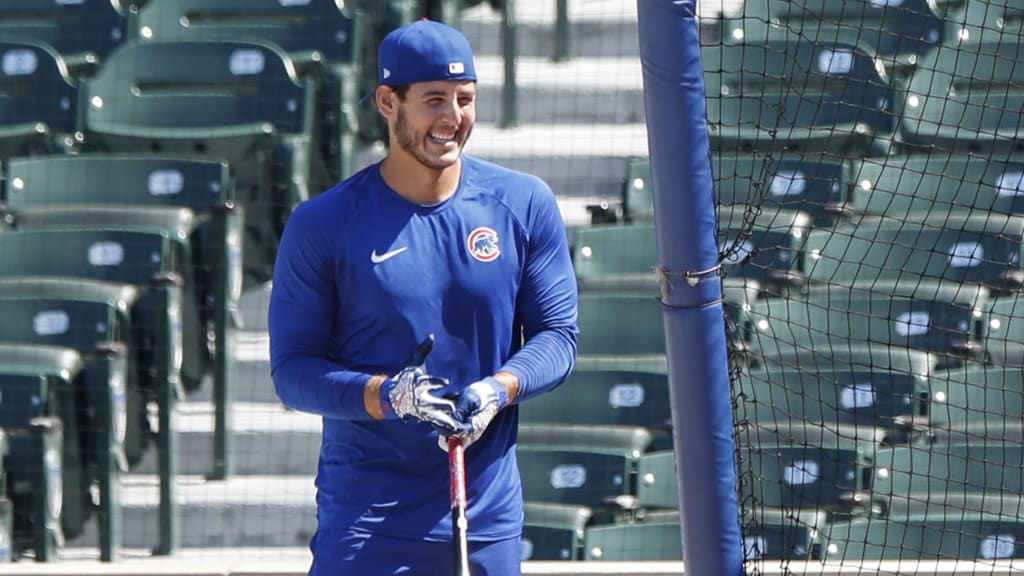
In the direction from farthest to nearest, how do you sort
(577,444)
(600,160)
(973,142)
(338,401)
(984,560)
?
1. (600,160)
2. (973,142)
3. (577,444)
4. (984,560)
5. (338,401)

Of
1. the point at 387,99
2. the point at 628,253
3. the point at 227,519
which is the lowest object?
the point at 227,519

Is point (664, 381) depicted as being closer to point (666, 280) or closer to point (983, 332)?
point (983, 332)

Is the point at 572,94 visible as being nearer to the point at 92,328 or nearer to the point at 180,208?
the point at 180,208

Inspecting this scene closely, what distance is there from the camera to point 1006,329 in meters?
5.04

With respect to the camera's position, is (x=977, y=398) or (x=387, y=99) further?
(x=977, y=398)

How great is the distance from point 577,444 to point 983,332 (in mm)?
1266

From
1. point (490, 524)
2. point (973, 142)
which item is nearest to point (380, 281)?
point (490, 524)

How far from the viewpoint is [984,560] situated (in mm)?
4156

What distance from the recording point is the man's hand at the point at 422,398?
92.0 inches

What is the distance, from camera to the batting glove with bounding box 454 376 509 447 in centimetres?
236

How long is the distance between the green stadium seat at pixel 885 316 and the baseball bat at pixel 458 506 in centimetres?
277

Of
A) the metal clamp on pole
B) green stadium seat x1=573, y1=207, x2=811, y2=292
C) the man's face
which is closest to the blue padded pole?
the metal clamp on pole

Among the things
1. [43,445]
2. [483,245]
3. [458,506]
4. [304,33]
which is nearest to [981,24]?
[304,33]

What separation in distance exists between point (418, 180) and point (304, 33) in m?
4.33
